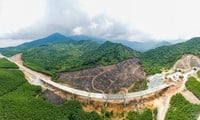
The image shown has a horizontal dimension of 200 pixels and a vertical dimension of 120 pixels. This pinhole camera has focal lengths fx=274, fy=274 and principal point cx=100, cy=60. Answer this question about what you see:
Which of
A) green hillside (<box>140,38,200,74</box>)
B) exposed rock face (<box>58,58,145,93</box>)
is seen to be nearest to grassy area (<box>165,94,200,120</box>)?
exposed rock face (<box>58,58,145,93</box>)

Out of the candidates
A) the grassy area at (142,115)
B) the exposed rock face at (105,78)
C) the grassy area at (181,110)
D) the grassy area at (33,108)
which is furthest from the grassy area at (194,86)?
the grassy area at (33,108)

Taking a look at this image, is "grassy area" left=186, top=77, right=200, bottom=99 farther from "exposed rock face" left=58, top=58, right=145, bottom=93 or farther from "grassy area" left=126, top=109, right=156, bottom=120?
"exposed rock face" left=58, top=58, right=145, bottom=93

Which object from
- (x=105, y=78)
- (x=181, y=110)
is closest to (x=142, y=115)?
(x=181, y=110)

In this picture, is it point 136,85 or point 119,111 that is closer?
point 119,111

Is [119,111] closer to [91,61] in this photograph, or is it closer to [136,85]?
[136,85]

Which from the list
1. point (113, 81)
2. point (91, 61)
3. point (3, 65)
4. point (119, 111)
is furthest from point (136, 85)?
point (3, 65)
